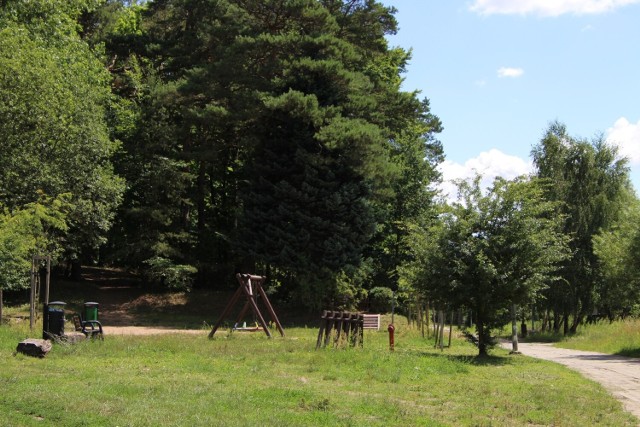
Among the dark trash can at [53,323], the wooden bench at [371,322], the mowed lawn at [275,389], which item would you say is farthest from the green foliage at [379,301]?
the dark trash can at [53,323]

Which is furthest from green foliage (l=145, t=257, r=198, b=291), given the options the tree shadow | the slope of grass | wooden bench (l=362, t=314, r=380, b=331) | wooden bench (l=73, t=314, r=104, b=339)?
the tree shadow

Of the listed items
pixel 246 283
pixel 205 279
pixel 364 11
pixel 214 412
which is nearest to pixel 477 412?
pixel 214 412

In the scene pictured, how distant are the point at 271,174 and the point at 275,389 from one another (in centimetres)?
2307

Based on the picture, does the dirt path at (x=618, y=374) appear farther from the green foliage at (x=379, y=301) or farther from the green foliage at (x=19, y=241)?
the green foliage at (x=19, y=241)

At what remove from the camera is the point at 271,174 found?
33312 mm

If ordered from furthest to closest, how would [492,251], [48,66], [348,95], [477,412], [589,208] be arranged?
[589,208]
[348,95]
[48,66]
[492,251]
[477,412]

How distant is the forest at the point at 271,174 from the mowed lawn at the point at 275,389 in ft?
13.5

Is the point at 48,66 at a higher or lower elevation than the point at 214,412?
higher

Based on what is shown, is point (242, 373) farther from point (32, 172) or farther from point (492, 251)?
point (32, 172)

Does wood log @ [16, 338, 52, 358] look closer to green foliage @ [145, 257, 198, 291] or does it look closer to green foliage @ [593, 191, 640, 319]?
green foliage @ [145, 257, 198, 291]

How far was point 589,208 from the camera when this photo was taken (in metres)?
38.7

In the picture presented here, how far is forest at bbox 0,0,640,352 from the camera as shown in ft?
63.8

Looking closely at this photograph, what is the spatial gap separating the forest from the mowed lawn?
4110 mm

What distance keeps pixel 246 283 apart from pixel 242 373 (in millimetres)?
7886
